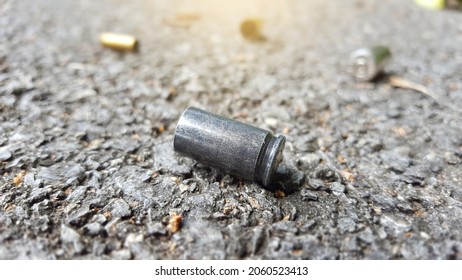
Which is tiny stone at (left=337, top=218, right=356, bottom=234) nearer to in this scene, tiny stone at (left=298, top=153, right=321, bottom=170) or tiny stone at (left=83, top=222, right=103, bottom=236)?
tiny stone at (left=298, top=153, right=321, bottom=170)

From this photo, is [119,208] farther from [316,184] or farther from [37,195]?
[316,184]

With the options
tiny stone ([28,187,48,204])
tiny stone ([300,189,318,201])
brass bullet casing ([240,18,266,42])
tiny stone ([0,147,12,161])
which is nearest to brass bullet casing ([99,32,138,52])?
brass bullet casing ([240,18,266,42])

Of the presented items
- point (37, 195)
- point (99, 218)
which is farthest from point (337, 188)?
point (37, 195)

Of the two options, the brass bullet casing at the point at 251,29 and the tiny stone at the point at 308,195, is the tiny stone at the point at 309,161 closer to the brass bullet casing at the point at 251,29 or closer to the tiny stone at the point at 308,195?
the tiny stone at the point at 308,195

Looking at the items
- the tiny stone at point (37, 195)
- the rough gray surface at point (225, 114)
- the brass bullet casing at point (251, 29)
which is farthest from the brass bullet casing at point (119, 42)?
the tiny stone at point (37, 195)

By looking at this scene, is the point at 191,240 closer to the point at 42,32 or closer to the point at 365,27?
the point at 42,32
